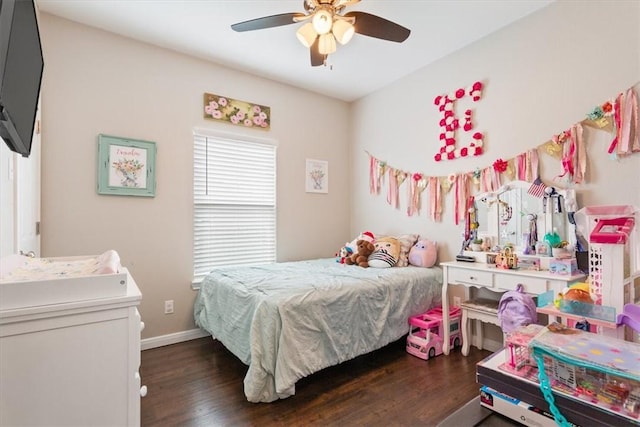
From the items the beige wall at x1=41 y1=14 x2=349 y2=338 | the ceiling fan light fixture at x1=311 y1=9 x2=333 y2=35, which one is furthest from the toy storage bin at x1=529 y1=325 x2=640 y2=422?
the beige wall at x1=41 y1=14 x2=349 y2=338

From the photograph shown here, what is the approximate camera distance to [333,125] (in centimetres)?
412

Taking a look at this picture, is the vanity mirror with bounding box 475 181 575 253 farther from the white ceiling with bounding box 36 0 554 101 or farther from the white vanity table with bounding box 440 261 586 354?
the white ceiling with bounding box 36 0 554 101

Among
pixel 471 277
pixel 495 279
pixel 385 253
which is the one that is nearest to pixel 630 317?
pixel 495 279

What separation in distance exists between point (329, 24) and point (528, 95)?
1736 mm

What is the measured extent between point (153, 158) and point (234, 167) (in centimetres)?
78

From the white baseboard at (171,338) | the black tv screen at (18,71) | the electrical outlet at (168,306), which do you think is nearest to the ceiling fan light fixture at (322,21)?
the black tv screen at (18,71)

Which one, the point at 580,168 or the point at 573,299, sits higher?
the point at 580,168

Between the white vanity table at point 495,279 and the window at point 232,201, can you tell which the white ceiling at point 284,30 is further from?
the white vanity table at point 495,279

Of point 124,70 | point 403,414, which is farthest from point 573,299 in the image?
point 124,70

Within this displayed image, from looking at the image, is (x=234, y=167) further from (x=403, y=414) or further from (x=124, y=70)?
(x=403, y=414)

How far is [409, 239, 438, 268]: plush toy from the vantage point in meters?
3.01

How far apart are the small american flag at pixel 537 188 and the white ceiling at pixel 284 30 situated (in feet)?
4.40

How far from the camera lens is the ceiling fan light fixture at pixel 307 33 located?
1950mm

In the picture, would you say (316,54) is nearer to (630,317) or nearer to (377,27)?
(377,27)
